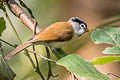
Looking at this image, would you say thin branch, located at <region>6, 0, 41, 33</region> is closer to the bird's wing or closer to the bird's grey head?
the bird's wing

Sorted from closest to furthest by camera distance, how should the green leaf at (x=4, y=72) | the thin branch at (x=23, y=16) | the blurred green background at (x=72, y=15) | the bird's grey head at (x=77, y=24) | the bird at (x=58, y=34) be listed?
the green leaf at (x=4, y=72)
the thin branch at (x=23, y=16)
the bird at (x=58, y=34)
the bird's grey head at (x=77, y=24)
the blurred green background at (x=72, y=15)

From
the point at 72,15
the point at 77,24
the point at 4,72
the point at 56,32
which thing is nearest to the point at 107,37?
the point at 4,72

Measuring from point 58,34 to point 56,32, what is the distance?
0.06 ft

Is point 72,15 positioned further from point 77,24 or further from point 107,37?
point 107,37

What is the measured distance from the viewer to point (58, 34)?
2008 millimetres

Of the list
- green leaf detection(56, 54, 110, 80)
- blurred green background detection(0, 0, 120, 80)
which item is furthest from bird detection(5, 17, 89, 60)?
green leaf detection(56, 54, 110, 80)

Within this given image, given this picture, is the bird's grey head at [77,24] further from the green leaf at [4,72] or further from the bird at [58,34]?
the green leaf at [4,72]

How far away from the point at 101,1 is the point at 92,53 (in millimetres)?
492

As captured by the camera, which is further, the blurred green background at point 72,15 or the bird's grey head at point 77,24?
the blurred green background at point 72,15

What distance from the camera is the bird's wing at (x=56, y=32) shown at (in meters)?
1.86

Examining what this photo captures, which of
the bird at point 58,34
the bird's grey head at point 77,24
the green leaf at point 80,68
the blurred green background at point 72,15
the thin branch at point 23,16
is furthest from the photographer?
the blurred green background at point 72,15

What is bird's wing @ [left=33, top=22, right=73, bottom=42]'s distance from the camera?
186cm

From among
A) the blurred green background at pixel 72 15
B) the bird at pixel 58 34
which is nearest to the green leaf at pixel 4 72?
the bird at pixel 58 34

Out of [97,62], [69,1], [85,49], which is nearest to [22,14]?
[97,62]
